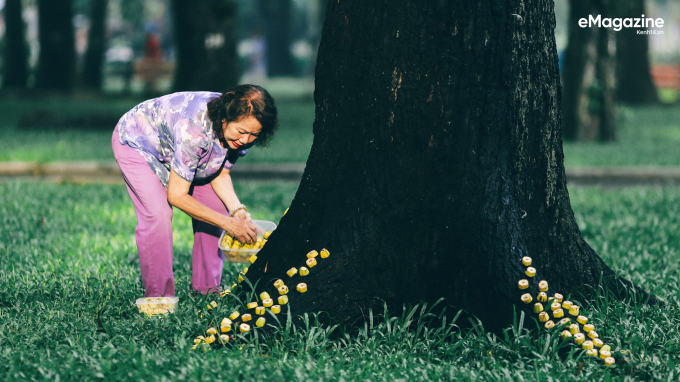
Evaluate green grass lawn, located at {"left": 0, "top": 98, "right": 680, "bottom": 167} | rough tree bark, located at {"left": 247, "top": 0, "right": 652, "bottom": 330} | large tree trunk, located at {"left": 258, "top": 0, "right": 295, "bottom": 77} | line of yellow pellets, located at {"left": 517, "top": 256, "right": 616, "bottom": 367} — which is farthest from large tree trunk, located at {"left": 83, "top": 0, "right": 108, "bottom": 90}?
line of yellow pellets, located at {"left": 517, "top": 256, "right": 616, "bottom": 367}

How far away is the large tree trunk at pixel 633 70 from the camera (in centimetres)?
2017

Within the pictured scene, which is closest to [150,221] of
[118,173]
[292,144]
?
[118,173]

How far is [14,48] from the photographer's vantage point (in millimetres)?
21906

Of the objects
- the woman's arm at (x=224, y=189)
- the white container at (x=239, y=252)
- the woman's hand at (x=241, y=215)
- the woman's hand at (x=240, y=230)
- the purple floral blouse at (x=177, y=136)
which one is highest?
the purple floral blouse at (x=177, y=136)

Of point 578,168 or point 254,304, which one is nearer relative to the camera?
point 254,304

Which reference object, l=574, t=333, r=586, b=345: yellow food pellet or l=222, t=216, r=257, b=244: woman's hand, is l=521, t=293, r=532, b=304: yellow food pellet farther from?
l=222, t=216, r=257, b=244: woman's hand

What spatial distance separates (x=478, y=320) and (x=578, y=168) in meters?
5.95

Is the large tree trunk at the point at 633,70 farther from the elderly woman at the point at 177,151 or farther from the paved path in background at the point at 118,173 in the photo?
the elderly woman at the point at 177,151

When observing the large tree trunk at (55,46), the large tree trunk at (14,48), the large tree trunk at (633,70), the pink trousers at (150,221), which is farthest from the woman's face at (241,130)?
the large tree trunk at (14,48)

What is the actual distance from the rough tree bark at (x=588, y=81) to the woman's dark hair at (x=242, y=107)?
9034mm

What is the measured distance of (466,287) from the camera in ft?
11.1

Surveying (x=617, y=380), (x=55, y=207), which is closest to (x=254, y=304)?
(x=617, y=380)

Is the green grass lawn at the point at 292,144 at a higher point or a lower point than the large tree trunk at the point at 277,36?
lower

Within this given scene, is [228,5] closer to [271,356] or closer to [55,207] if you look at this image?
[55,207]
